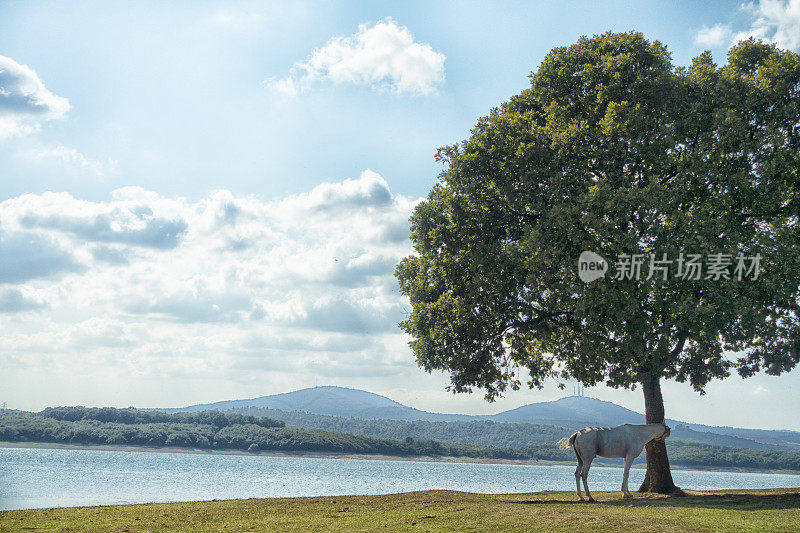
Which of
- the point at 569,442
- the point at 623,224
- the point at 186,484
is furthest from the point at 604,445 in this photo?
the point at 186,484

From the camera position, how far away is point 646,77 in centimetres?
2438

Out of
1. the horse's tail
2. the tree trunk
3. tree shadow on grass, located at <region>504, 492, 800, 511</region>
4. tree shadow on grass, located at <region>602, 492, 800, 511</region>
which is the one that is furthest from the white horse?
the tree trunk

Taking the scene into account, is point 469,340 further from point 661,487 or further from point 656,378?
point 661,487

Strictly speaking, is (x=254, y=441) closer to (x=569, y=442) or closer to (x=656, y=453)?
(x=656, y=453)

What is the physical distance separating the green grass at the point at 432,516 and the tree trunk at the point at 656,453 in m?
3.13

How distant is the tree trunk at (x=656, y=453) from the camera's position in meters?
25.6

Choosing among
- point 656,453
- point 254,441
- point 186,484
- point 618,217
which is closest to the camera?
point 618,217

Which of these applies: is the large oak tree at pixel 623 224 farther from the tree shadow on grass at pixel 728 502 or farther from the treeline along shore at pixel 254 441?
the treeline along shore at pixel 254 441

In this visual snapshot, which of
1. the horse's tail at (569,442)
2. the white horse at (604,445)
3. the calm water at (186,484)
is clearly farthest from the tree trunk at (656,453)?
the calm water at (186,484)

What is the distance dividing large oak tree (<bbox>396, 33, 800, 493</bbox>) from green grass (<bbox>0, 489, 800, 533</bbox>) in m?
6.29

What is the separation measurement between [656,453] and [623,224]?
10533mm

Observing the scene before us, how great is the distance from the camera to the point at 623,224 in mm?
23391

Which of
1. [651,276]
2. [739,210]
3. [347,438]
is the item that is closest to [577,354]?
[651,276]

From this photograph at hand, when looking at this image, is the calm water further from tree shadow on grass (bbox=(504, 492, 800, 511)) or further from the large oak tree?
tree shadow on grass (bbox=(504, 492, 800, 511))
